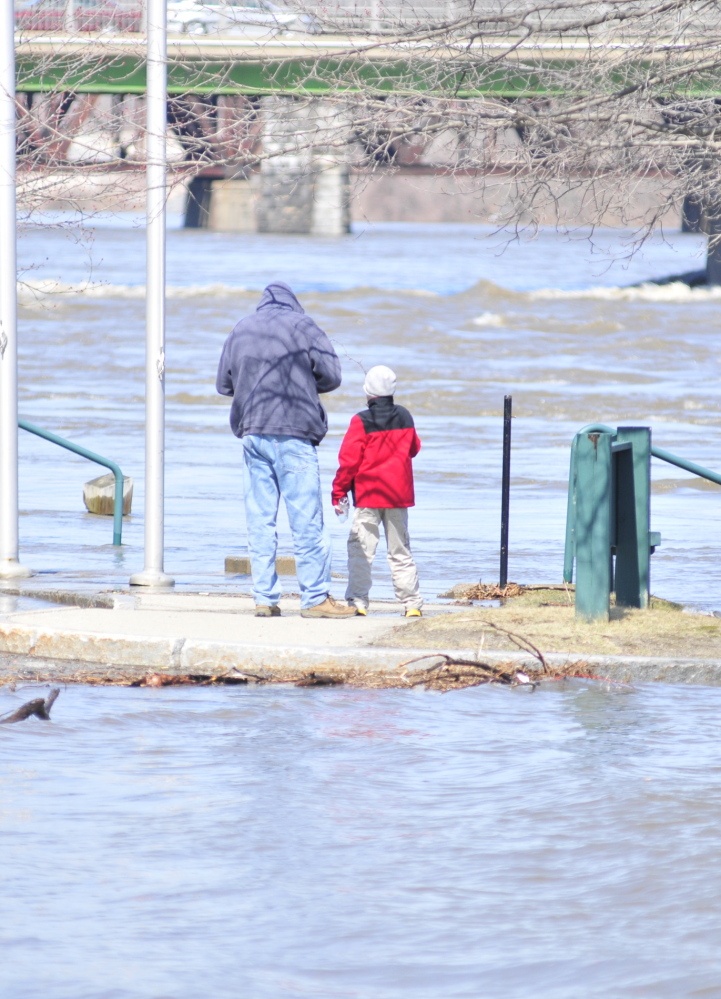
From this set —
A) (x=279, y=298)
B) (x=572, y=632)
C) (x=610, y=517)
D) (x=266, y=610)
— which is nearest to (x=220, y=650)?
(x=266, y=610)

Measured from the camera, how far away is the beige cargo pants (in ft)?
27.1

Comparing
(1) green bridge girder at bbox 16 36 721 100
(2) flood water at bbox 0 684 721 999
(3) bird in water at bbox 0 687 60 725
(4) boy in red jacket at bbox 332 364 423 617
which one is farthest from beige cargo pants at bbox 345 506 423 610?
(3) bird in water at bbox 0 687 60 725

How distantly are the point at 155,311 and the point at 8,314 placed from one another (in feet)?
3.42

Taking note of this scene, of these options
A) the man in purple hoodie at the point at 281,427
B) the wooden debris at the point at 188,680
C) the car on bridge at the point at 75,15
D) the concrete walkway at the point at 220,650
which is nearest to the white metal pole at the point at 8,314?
the car on bridge at the point at 75,15

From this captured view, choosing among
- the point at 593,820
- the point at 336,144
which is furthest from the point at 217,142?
the point at 593,820

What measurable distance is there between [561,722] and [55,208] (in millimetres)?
6671

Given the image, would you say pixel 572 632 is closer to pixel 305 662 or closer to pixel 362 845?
pixel 305 662

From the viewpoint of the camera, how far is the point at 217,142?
770cm

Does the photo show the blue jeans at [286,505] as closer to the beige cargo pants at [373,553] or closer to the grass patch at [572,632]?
the beige cargo pants at [373,553]

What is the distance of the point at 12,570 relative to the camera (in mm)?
9539

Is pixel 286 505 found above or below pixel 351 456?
below

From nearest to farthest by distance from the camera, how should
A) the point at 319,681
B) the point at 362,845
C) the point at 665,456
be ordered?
the point at 362,845
the point at 319,681
the point at 665,456

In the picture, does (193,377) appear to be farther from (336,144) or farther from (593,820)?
(593,820)

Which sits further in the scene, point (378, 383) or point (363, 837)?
point (378, 383)
